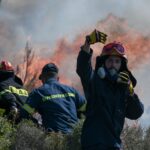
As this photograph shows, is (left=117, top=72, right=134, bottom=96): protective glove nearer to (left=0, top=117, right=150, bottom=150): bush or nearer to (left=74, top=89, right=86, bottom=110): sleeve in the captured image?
(left=0, top=117, right=150, bottom=150): bush

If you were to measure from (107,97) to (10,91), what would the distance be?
4279 millimetres

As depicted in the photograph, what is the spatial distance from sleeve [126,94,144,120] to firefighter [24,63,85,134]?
2.46 meters

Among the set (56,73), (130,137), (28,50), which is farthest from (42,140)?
(28,50)

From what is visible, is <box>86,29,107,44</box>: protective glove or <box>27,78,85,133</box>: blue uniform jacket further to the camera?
<box>27,78,85,133</box>: blue uniform jacket

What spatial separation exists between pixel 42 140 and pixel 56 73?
7.00ft

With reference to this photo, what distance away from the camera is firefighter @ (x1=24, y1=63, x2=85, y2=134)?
8.56 metres

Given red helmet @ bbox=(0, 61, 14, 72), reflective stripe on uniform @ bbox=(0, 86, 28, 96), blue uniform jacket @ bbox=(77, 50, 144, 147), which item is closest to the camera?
blue uniform jacket @ bbox=(77, 50, 144, 147)

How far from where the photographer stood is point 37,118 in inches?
359

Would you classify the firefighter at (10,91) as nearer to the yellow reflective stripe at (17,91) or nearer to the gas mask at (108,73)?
the yellow reflective stripe at (17,91)

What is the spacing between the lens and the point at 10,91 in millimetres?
10008

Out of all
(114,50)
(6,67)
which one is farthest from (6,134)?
(6,67)

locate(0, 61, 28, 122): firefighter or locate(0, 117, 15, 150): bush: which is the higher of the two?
locate(0, 61, 28, 122): firefighter

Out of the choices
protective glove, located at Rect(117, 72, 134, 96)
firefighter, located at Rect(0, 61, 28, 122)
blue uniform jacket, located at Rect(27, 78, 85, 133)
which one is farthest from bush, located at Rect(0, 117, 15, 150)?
protective glove, located at Rect(117, 72, 134, 96)

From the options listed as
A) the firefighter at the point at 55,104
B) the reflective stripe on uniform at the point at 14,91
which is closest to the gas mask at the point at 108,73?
the firefighter at the point at 55,104
